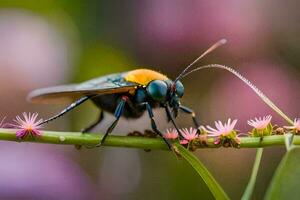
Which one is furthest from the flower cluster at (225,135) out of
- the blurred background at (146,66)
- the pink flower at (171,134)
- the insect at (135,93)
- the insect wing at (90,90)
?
the blurred background at (146,66)

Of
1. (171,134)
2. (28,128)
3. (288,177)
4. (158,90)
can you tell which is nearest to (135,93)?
(158,90)

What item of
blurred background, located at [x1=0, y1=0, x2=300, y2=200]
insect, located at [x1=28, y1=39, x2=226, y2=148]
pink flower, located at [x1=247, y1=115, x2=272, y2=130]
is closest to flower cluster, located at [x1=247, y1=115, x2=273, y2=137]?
pink flower, located at [x1=247, y1=115, x2=272, y2=130]

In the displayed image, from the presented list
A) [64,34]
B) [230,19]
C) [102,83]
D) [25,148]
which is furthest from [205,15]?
[102,83]

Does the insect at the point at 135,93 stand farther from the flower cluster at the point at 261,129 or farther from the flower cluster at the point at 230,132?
the flower cluster at the point at 261,129

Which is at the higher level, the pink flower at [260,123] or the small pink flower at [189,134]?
the small pink flower at [189,134]

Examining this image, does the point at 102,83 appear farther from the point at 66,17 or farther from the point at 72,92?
the point at 66,17

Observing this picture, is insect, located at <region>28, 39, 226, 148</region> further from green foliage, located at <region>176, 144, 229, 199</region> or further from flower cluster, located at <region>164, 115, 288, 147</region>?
green foliage, located at <region>176, 144, 229, 199</region>
